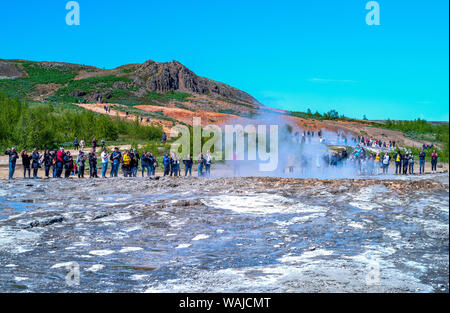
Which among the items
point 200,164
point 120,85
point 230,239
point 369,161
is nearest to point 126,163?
point 200,164

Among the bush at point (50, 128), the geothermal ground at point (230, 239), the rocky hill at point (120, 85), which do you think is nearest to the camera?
the geothermal ground at point (230, 239)

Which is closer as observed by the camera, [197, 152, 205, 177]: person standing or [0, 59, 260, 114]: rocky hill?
[197, 152, 205, 177]: person standing


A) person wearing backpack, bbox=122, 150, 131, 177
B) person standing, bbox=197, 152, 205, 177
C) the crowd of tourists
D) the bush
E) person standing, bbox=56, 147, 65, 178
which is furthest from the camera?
the bush

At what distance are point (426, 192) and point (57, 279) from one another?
41.8ft

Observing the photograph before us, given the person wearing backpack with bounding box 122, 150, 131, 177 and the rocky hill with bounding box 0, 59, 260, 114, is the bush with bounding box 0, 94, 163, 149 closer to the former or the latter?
the person wearing backpack with bounding box 122, 150, 131, 177

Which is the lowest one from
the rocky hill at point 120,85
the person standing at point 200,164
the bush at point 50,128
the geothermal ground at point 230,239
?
the geothermal ground at point 230,239

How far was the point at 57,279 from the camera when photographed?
24.3 ft

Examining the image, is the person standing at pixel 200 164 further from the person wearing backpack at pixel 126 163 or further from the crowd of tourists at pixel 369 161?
the crowd of tourists at pixel 369 161

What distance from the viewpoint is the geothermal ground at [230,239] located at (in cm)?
721

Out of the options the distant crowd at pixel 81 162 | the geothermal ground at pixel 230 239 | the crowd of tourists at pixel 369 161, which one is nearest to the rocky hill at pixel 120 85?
the crowd of tourists at pixel 369 161

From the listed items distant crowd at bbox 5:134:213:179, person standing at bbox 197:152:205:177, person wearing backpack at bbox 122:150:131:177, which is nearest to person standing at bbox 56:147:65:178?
distant crowd at bbox 5:134:213:179

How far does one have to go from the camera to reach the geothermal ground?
7.21 metres
